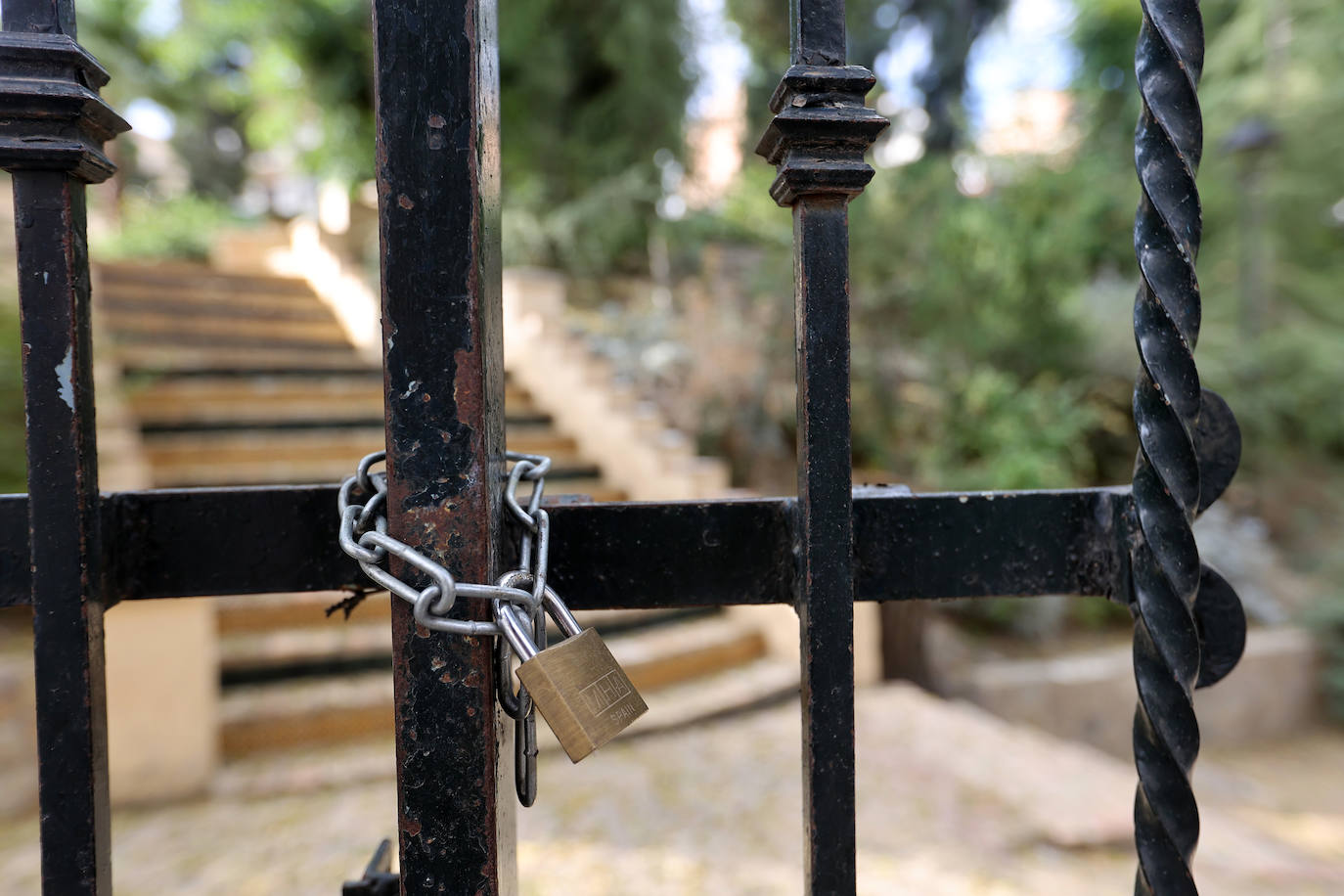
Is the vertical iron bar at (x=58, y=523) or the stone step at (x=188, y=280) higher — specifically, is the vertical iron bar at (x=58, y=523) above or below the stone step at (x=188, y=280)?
below

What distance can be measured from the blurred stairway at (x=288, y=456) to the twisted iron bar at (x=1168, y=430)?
205 cm

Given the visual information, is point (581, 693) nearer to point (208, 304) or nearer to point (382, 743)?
point (382, 743)

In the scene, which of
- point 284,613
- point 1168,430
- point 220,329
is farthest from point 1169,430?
point 220,329

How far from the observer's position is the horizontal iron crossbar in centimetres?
76

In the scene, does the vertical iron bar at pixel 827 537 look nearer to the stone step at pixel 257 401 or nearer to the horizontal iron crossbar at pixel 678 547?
the horizontal iron crossbar at pixel 678 547

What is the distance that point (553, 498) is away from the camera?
0.80m

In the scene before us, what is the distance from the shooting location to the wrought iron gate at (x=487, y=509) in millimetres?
614

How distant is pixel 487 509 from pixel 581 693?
16cm

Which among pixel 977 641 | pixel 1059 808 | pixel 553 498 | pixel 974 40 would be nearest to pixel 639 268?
pixel 977 641

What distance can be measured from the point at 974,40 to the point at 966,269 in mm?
6598

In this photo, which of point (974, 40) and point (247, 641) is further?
point (974, 40)

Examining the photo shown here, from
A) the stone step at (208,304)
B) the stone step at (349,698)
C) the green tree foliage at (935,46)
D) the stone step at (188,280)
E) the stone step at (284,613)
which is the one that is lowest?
the stone step at (349,698)

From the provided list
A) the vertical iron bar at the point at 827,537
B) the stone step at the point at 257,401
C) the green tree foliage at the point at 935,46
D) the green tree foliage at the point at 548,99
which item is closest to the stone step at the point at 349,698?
the stone step at the point at 257,401

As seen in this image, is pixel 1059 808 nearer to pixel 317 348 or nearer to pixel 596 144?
pixel 317 348
